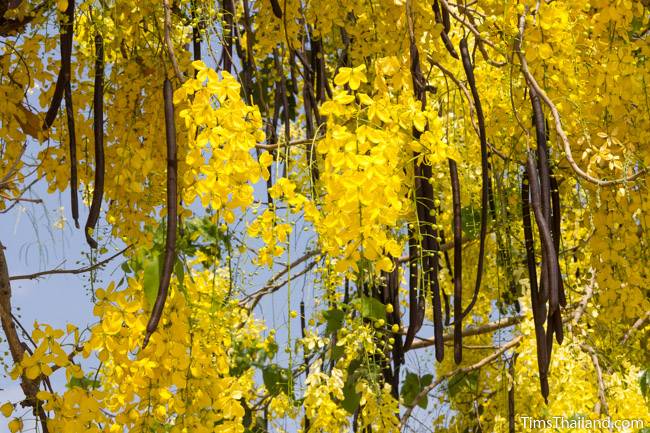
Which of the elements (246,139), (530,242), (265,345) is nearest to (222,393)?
(246,139)

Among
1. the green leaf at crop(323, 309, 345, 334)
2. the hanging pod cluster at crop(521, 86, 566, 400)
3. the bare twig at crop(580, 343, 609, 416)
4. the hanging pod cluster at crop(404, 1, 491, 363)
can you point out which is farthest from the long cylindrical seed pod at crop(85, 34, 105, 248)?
the bare twig at crop(580, 343, 609, 416)

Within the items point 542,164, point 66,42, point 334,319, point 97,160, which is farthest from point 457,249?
point 334,319

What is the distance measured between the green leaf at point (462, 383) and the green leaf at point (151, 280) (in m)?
1.64

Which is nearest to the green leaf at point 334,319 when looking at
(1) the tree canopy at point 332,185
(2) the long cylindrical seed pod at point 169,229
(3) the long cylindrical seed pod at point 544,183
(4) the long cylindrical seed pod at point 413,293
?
(1) the tree canopy at point 332,185

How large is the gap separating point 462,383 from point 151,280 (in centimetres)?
188

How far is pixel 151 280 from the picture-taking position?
1.69m

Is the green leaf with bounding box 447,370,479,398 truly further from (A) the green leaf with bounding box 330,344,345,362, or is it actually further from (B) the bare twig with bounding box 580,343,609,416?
(A) the green leaf with bounding box 330,344,345,362

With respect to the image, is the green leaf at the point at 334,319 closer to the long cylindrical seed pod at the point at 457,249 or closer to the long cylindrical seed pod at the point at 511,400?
the long cylindrical seed pod at the point at 511,400

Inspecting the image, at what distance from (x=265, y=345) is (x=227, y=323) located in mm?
1132

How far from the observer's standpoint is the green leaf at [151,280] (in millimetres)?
1686

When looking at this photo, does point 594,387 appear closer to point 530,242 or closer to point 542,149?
point 530,242

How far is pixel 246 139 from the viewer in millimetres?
1545

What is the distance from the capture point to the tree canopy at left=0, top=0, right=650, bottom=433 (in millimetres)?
1577

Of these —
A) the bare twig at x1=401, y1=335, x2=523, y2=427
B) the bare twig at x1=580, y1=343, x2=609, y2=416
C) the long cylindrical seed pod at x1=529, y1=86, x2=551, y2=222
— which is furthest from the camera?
the bare twig at x1=401, y1=335, x2=523, y2=427
